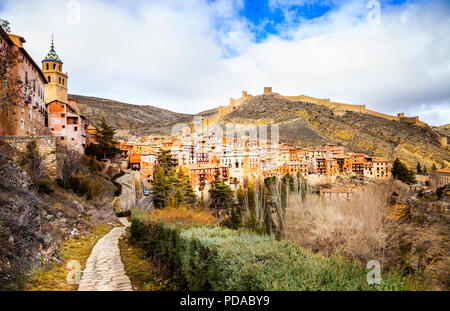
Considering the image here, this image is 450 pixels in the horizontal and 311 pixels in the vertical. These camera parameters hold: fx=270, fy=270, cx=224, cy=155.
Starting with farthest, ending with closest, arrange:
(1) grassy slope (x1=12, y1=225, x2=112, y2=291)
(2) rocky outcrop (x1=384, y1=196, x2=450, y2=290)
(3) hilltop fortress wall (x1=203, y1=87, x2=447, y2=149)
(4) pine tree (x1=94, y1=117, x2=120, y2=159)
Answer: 1. (3) hilltop fortress wall (x1=203, y1=87, x2=447, y2=149)
2. (4) pine tree (x1=94, y1=117, x2=120, y2=159)
3. (2) rocky outcrop (x1=384, y1=196, x2=450, y2=290)
4. (1) grassy slope (x1=12, y1=225, x2=112, y2=291)

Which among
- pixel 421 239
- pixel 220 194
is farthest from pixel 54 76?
pixel 421 239

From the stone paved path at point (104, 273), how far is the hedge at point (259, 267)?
1.07 m

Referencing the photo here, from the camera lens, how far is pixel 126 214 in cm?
2309

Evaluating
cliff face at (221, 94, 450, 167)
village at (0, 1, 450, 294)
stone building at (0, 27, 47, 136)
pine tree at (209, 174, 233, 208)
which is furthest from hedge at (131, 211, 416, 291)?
cliff face at (221, 94, 450, 167)

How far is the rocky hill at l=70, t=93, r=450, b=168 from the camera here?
87625 millimetres

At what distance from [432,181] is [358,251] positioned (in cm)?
5488

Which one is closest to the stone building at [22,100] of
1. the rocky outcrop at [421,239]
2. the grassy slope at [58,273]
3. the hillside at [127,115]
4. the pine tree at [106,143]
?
the pine tree at [106,143]

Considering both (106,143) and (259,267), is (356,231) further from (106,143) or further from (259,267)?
(106,143)

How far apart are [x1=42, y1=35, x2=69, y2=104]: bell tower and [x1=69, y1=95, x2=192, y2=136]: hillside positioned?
55.9 m

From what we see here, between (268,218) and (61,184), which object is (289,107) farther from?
(61,184)

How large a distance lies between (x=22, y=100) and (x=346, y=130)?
97.8 meters

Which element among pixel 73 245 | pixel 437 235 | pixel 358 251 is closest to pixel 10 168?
pixel 73 245

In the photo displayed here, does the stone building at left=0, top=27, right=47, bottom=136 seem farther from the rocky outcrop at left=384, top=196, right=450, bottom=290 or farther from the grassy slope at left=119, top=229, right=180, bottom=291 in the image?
the rocky outcrop at left=384, top=196, right=450, bottom=290

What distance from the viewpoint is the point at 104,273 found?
5.46m
